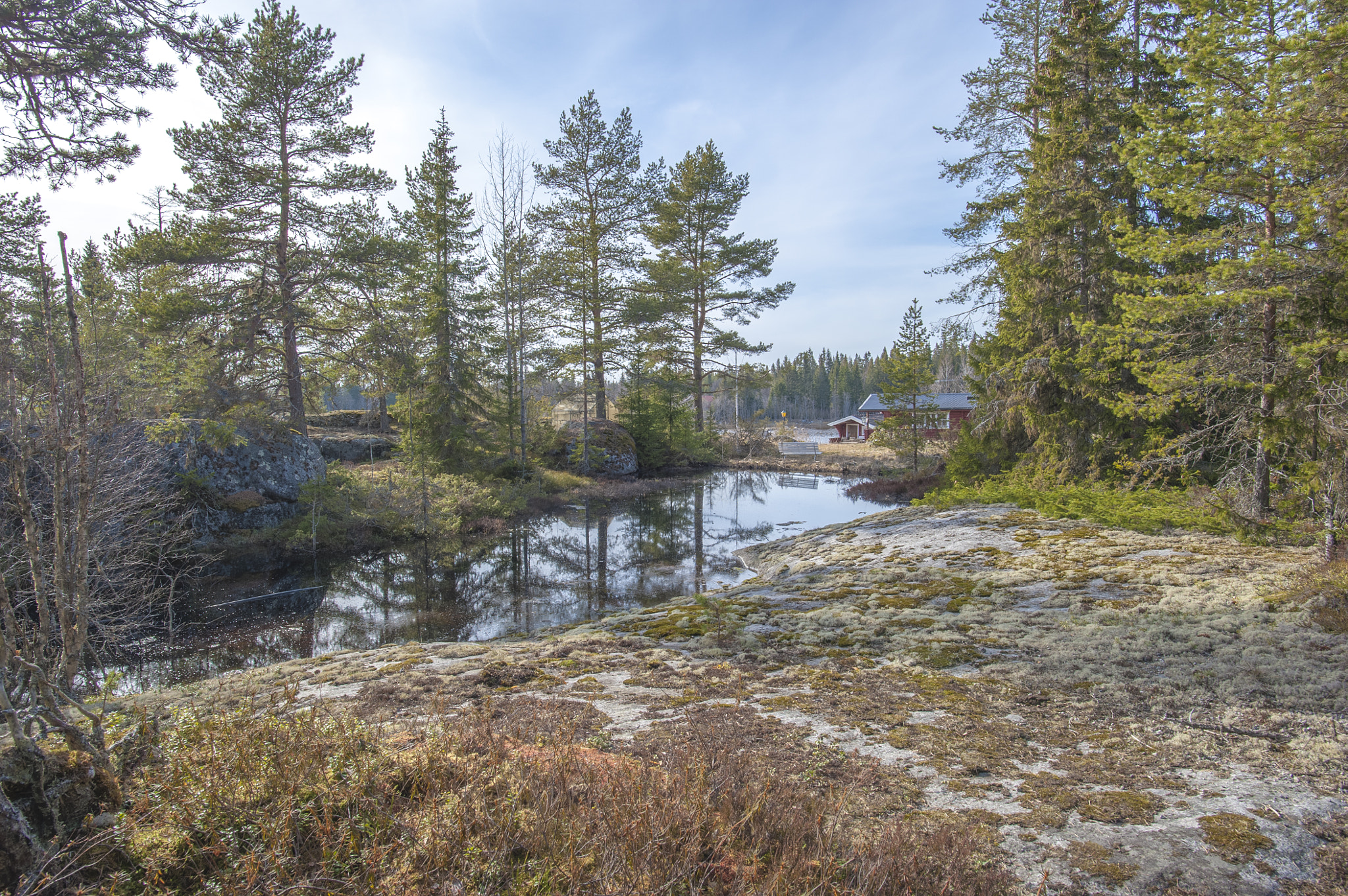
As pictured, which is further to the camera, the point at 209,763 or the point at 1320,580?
the point at 1320,580

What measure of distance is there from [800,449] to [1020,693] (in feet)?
119

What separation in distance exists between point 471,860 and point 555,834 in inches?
12.0

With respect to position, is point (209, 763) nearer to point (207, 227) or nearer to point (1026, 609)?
→ point (1026, 609)

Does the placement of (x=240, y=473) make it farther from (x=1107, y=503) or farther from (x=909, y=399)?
(x=909, y=399)

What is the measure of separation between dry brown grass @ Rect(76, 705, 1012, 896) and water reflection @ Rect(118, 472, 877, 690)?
6051 millimetres

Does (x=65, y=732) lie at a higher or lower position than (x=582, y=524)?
higher

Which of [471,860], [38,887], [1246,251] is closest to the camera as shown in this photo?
[38,887]

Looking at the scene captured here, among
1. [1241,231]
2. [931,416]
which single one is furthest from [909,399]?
[1241,231]

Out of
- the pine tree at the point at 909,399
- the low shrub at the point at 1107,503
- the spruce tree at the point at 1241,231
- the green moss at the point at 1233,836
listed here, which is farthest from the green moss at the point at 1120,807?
the pine tree at the point at 909,399

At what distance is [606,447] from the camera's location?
27219 millimetres

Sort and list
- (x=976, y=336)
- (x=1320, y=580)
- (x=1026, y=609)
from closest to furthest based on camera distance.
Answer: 1. (x=1320, y=580)
2. (x=1026, y=609)
3. (x=976, y=336)

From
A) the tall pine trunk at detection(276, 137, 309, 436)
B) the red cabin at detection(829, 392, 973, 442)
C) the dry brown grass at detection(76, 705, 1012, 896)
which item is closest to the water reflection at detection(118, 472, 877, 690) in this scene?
the tall pine trunk at detection(276, 137, 309, 436)

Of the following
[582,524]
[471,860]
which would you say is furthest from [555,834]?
[582,524]

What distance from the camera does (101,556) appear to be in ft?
27.3
